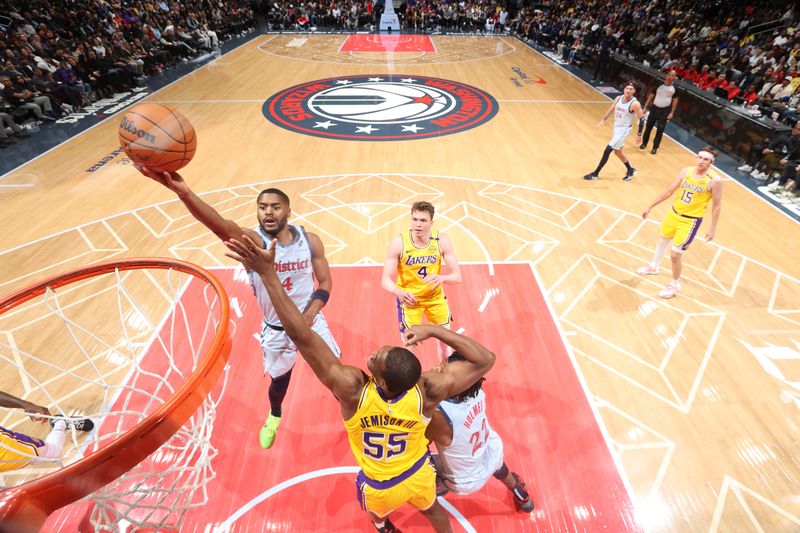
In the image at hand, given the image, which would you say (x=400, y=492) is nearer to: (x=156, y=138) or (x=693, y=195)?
(x=156, y=138)

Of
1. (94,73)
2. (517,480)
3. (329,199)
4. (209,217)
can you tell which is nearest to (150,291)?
(329,199)

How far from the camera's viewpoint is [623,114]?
7.44m

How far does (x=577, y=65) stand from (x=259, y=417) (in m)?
17.4

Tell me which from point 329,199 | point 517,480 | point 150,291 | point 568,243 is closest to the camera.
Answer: point 517,480

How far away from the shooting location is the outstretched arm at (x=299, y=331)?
5.90 ft

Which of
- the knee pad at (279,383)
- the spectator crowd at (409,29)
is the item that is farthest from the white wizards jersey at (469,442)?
the spectator crowd at (409,29)

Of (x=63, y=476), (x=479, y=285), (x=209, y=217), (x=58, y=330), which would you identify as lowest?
(x=58, y=330)

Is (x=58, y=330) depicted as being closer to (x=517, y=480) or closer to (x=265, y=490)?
(x=265, y=490)

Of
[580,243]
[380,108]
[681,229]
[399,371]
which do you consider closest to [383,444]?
[399,371]

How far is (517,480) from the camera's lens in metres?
3.17

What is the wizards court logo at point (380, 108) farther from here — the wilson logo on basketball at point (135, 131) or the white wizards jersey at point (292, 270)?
the wilson logo on basketball at point (135, 131)

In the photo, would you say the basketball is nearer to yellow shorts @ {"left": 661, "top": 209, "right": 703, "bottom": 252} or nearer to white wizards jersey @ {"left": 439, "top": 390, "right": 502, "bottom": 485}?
white wizards jersey @ {"left": 439, "top": 390, "right": 502, "bottom": 485}

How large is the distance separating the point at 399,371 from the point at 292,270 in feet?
5.23

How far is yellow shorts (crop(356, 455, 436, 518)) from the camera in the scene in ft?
7.83
